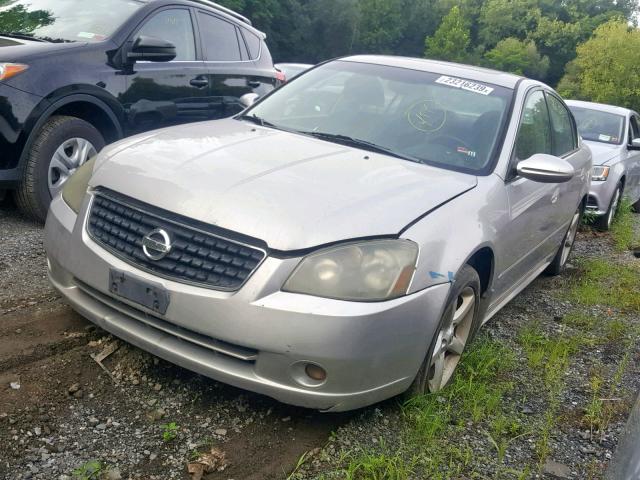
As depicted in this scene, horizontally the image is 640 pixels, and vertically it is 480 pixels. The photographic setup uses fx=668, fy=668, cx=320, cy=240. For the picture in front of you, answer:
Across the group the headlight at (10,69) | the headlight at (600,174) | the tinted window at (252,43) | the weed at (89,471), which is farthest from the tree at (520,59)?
the weed at (89,471)

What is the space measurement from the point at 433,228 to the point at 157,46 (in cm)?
324

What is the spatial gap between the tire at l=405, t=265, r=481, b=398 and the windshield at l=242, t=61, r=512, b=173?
0.71 meters

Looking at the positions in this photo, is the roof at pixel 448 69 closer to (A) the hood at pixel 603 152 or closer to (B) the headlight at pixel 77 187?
(B) the headlight at pixel 77 187

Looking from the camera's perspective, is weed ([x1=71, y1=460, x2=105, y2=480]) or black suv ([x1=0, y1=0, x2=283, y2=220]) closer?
weed ([x1=71, y1=460, x2=105, y2=480])

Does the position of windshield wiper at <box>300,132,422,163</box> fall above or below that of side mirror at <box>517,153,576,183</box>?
above

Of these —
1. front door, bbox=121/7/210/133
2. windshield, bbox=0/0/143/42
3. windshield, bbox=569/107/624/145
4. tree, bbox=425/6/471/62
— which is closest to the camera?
windshield, bbox=0/0/143/42

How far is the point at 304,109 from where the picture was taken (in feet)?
13.9

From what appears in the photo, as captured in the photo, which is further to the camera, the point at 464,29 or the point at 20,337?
the point at 464,29

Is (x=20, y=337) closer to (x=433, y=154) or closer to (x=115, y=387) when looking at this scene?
(x=115, y=387)

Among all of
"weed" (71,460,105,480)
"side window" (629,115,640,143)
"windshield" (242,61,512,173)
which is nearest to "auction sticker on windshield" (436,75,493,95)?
"windshield" (242,61,512,173)

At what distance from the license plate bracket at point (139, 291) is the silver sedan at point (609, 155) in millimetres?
6635

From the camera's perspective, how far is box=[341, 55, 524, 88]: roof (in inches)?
171

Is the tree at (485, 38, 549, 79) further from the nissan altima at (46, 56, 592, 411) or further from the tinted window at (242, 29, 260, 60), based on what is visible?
the nissan altima at (46, 56, 592, 411)

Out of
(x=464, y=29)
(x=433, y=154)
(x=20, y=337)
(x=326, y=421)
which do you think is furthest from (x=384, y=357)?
(x=464, y=29)
